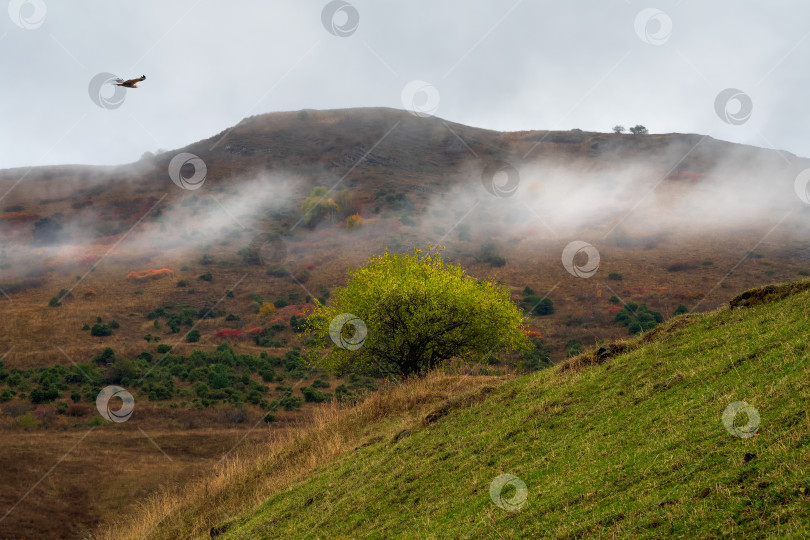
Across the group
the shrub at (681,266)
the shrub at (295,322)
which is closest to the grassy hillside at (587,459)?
the shrub at (295,322)

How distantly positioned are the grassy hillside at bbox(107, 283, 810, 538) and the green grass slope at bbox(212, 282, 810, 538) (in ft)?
0.11

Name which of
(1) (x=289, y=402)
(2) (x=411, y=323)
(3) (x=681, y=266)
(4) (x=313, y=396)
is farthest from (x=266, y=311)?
(2) (x=411, y=323)

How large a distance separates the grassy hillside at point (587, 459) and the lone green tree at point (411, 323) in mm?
7960

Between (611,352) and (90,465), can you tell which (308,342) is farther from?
(611,352)

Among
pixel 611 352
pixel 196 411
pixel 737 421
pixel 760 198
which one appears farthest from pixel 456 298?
pixel 760 198

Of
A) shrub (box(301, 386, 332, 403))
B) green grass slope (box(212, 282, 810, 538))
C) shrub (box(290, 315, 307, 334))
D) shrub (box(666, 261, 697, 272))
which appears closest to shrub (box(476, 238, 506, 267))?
shrub (box(666, 261, 697, 272))

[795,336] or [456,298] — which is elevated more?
[456,298]

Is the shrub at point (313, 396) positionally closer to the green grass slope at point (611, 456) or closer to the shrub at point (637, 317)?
the shrub at point (637, 317)

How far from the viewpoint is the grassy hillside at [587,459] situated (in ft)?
22.1

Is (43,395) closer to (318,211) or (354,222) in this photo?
(354,222)

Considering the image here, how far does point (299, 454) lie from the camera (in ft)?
68.5

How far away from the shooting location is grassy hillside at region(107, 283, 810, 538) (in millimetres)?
6742

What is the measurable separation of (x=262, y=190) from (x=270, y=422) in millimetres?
95271

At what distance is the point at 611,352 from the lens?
1627 centimetres
